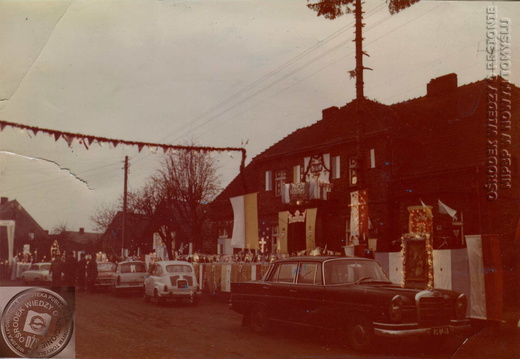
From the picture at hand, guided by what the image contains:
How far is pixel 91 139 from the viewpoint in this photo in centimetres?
1598

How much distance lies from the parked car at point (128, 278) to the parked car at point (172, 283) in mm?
3563

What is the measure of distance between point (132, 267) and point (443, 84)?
16652 mm

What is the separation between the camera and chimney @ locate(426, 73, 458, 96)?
997 inches

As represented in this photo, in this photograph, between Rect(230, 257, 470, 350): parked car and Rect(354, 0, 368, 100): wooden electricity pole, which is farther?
Rect(354, 0, 368, 100): wooden electricity pole

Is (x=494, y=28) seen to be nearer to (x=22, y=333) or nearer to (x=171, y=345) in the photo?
(x=171, y=345)

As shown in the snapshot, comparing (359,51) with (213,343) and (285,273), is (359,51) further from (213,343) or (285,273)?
(213,343)

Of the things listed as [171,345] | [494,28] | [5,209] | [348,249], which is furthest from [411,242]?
[5,209]

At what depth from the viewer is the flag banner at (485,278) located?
1202 cm

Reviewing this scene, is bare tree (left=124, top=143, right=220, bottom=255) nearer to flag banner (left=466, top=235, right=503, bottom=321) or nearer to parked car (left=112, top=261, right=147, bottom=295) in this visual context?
parked car (left=112, top=261, right=147, bottom=295)

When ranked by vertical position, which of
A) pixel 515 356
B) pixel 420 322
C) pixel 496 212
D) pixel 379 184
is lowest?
pixel 515 356

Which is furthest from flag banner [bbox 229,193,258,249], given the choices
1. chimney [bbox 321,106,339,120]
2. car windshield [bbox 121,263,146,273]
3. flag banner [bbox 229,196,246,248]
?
chimney [bbox 321,106,339,120]

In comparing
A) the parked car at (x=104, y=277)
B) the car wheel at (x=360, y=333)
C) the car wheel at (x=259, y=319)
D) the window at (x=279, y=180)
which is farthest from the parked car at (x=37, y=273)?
the car wheel at (x=360, y=333)

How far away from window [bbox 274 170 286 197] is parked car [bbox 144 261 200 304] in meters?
10.3

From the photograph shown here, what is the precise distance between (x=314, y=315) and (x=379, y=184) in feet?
47.4
